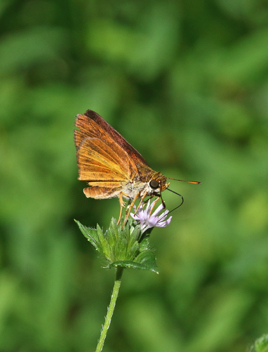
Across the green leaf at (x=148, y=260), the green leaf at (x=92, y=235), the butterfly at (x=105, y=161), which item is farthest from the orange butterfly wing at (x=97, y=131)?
the green leaf at (x=148, y=260)

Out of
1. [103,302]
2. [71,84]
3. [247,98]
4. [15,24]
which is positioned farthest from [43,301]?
[247,98]

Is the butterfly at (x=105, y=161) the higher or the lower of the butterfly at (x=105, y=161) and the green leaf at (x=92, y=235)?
the higher

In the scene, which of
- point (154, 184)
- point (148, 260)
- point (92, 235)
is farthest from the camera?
point (154, 184)

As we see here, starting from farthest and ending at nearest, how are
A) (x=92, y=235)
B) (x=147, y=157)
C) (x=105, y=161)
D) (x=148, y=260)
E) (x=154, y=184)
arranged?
(x=147, y=157) → (x=105, y=161) → (x=154, y=184) → (x=92, y=235) → (x=148, y=260)

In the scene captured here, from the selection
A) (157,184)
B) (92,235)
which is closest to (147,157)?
(157,184)

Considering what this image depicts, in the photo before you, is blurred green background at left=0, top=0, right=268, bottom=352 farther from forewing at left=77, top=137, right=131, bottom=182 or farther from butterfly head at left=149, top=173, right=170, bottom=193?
butterfly head at left=149, top=173, right=170, bottom=193

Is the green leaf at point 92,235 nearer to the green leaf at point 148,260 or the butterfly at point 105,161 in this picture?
the green leaf at point 148,260

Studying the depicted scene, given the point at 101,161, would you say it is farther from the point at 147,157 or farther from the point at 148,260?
the point at 147,157
